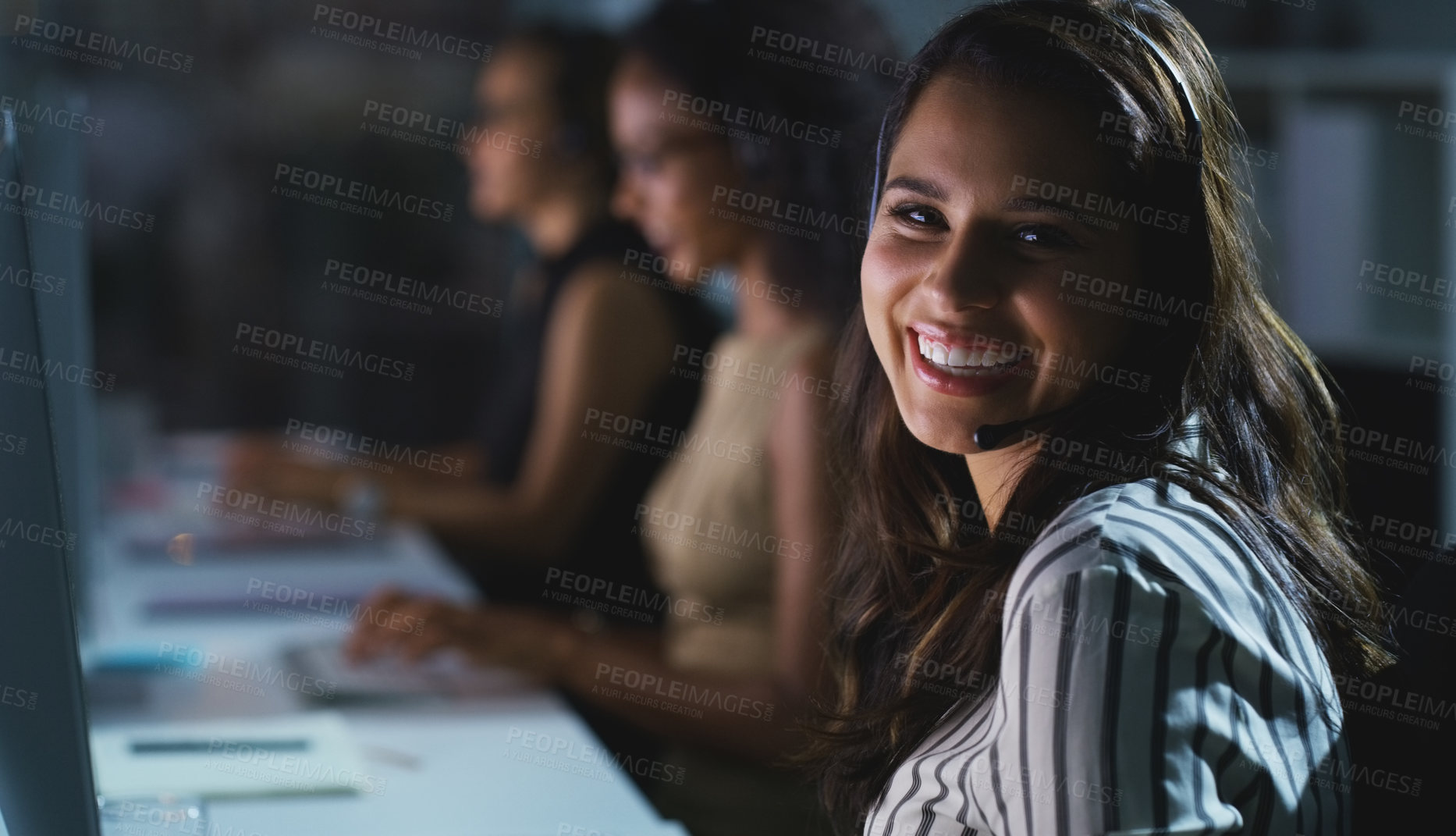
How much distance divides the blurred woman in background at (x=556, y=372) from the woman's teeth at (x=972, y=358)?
1.56 metres

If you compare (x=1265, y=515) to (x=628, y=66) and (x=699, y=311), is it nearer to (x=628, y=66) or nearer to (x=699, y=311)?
(x=628, y=66)

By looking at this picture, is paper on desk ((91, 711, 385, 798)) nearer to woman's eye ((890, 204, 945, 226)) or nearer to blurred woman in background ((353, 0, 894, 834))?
blurred woman in background ((353, 0, 894, 834))

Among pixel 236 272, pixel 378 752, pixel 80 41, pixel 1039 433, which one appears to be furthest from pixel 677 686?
pixel 80 41

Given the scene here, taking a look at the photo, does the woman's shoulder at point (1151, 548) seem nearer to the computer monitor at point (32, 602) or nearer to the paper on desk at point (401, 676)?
the computer monitor at point (32, 602)

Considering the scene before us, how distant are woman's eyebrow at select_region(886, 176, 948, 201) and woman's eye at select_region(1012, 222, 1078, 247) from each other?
0.05m

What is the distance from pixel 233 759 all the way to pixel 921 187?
990 millimetres

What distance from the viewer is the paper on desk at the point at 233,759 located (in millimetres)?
1325

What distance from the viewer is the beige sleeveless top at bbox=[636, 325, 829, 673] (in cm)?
189

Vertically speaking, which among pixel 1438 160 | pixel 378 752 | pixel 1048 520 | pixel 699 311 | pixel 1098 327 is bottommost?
pixel 378 752

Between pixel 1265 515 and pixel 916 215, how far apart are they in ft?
0.94

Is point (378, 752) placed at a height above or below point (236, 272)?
below

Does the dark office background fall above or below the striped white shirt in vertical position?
above

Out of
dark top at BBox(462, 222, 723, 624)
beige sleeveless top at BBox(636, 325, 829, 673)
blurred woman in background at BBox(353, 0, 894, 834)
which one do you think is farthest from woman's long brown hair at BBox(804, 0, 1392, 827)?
dark top at BBox(462, 222, 723, 624)

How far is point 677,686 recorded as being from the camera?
5.83ft
